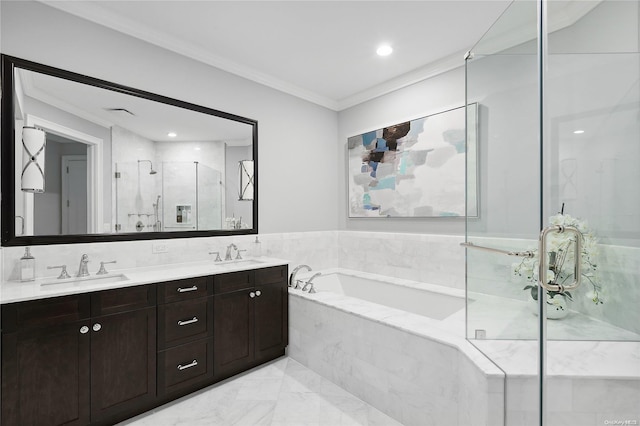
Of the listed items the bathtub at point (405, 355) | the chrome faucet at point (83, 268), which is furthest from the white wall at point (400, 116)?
the chrome faucet at point (83, 268)

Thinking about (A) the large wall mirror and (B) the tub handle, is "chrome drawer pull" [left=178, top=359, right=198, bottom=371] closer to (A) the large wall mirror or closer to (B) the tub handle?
(A) the large wall mirror

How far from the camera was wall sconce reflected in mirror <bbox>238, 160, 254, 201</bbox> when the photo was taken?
3.04 metres

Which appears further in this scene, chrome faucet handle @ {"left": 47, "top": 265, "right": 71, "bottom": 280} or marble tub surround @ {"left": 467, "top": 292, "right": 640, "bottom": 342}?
chrome faucet handle @ {"left": 47, "top": 265, "right": 71, "bottom": 280}

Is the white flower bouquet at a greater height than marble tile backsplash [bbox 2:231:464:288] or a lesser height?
greater

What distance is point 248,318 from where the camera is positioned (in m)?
2.53

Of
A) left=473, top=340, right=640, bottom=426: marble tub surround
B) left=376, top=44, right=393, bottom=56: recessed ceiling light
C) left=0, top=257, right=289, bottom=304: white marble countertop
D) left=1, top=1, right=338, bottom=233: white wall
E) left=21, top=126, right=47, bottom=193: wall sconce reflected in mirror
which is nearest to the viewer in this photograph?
left=473, top=340, right=640, bottom=426: marble tub surround

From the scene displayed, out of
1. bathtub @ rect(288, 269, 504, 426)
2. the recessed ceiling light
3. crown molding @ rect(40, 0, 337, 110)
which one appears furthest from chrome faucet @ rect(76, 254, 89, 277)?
the recessed ceiling light

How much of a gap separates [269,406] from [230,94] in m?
2.69

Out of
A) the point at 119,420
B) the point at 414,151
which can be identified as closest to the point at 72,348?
the point at 119,420

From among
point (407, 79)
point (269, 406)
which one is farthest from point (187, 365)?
point (407, 79)

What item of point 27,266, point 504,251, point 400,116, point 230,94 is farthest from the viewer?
point 400,116

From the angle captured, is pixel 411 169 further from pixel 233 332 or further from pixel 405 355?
pixel 233 332

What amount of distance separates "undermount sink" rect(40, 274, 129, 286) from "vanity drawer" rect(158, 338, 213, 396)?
1.86 feet

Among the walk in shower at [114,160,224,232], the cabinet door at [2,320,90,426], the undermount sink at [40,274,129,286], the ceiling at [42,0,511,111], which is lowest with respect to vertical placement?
the cabinet door at [2,320,90,426]
